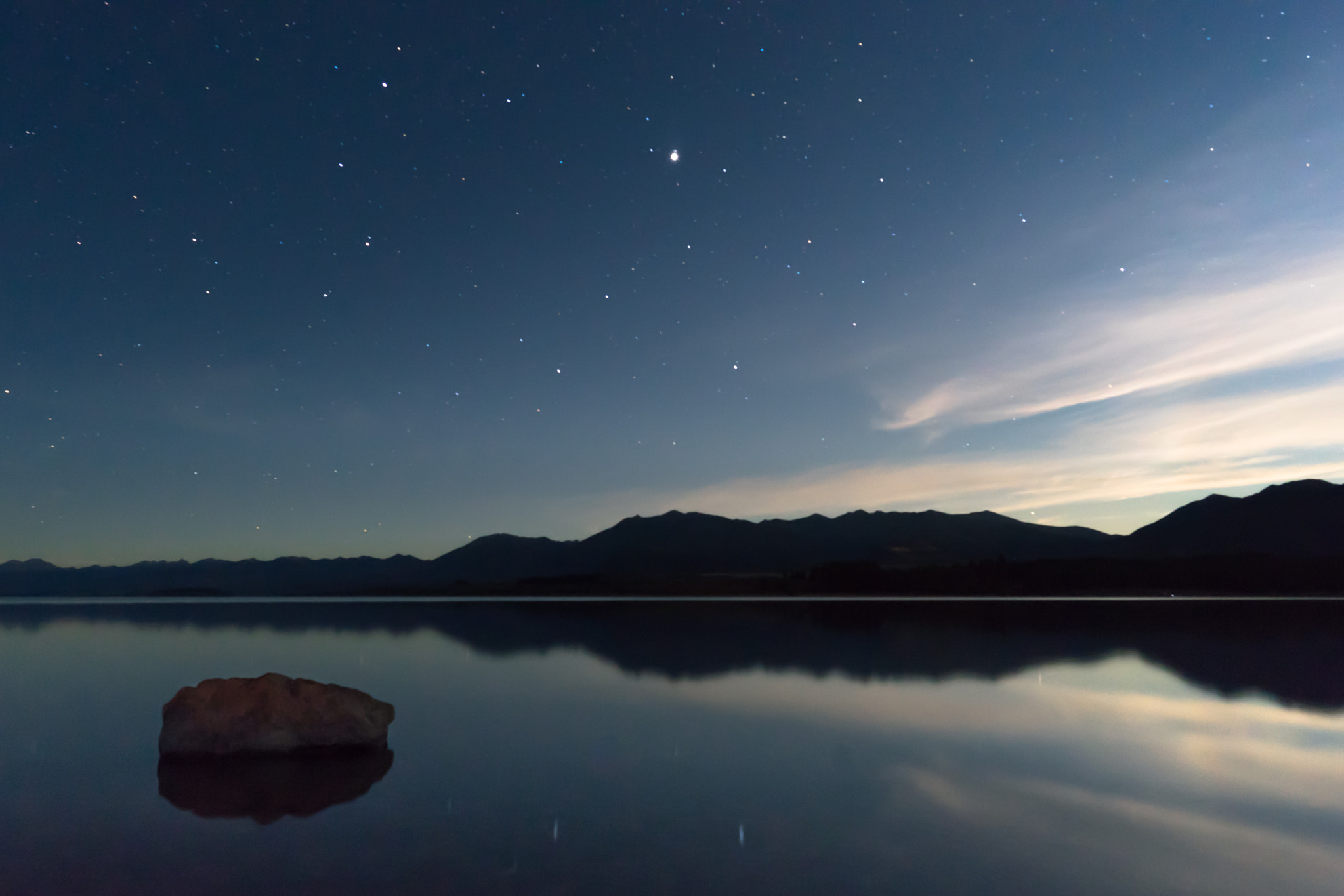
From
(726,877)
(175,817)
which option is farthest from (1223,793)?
(175,817)

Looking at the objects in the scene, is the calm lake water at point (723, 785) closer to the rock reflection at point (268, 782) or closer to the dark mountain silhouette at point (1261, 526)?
the rock reflection at point (268, 782)

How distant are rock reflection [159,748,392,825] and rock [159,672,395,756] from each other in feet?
0.59

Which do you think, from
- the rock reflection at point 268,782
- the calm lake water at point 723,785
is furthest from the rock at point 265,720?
the calm lake water at point 723,785

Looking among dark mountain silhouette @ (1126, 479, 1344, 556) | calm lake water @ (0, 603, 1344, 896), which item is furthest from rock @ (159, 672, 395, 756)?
dark mountain silhouette @ (1126, 479, 1344, 556)

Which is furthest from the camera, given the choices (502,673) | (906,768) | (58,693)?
(502,673)

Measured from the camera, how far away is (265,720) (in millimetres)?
11984

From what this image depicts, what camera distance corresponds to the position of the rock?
39.1ft

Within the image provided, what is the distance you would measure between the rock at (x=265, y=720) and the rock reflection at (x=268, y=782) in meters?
0.18

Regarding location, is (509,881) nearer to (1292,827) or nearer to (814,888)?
(814,888)

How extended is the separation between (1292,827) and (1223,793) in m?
1.52

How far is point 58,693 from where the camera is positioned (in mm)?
20062

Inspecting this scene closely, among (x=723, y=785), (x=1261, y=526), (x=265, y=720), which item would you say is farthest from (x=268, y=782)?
(x=1261, y=526)

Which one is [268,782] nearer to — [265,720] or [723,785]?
[265,720]

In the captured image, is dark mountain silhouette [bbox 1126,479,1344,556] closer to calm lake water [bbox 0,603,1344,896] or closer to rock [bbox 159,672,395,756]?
calm lake water [bbox 0,603,1344,896]
